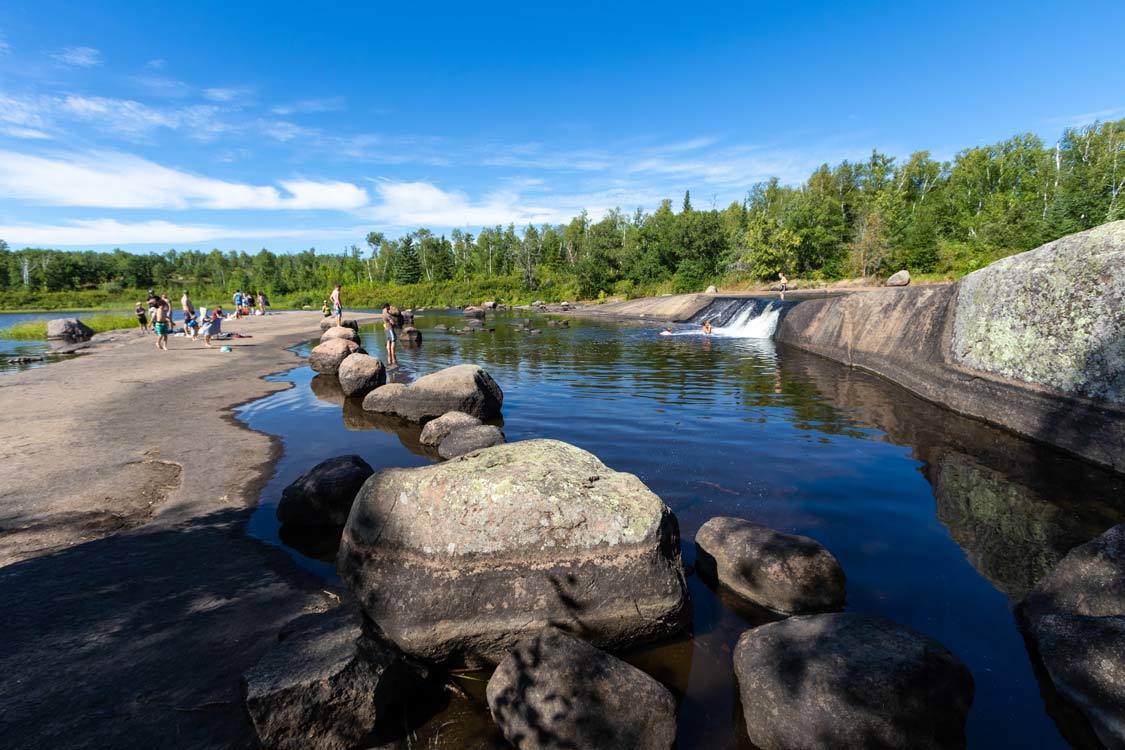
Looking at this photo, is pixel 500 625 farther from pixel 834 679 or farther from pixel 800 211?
pixel 800 211

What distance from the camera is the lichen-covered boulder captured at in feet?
26.9

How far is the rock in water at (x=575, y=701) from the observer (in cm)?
339

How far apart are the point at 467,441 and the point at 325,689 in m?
6.14

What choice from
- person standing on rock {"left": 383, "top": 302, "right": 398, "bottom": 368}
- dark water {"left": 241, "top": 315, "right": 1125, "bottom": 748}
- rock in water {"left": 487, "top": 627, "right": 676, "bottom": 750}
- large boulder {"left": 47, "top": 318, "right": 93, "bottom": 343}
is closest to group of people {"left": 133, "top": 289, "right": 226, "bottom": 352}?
person standing on rock {"left": 383, "top": 302, "right": 398, "bottom": 368}

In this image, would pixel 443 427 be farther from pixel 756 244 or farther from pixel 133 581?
pixel 756 244

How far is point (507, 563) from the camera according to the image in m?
4.42

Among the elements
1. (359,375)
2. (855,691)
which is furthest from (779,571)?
(359,375)

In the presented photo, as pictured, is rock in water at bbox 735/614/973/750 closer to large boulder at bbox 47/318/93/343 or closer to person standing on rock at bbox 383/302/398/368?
person standing on rock at bbox 383/302/398/368

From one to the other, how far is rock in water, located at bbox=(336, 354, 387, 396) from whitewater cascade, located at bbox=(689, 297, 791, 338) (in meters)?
24.2

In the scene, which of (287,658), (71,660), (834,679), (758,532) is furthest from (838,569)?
(71,660)

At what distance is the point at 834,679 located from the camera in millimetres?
3488

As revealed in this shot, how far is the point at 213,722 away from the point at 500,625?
211 cm

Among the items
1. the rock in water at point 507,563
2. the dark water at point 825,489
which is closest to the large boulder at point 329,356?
the dark water at point 825,489

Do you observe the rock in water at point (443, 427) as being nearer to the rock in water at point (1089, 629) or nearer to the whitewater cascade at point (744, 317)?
the rock in water at point (1089, 629)
